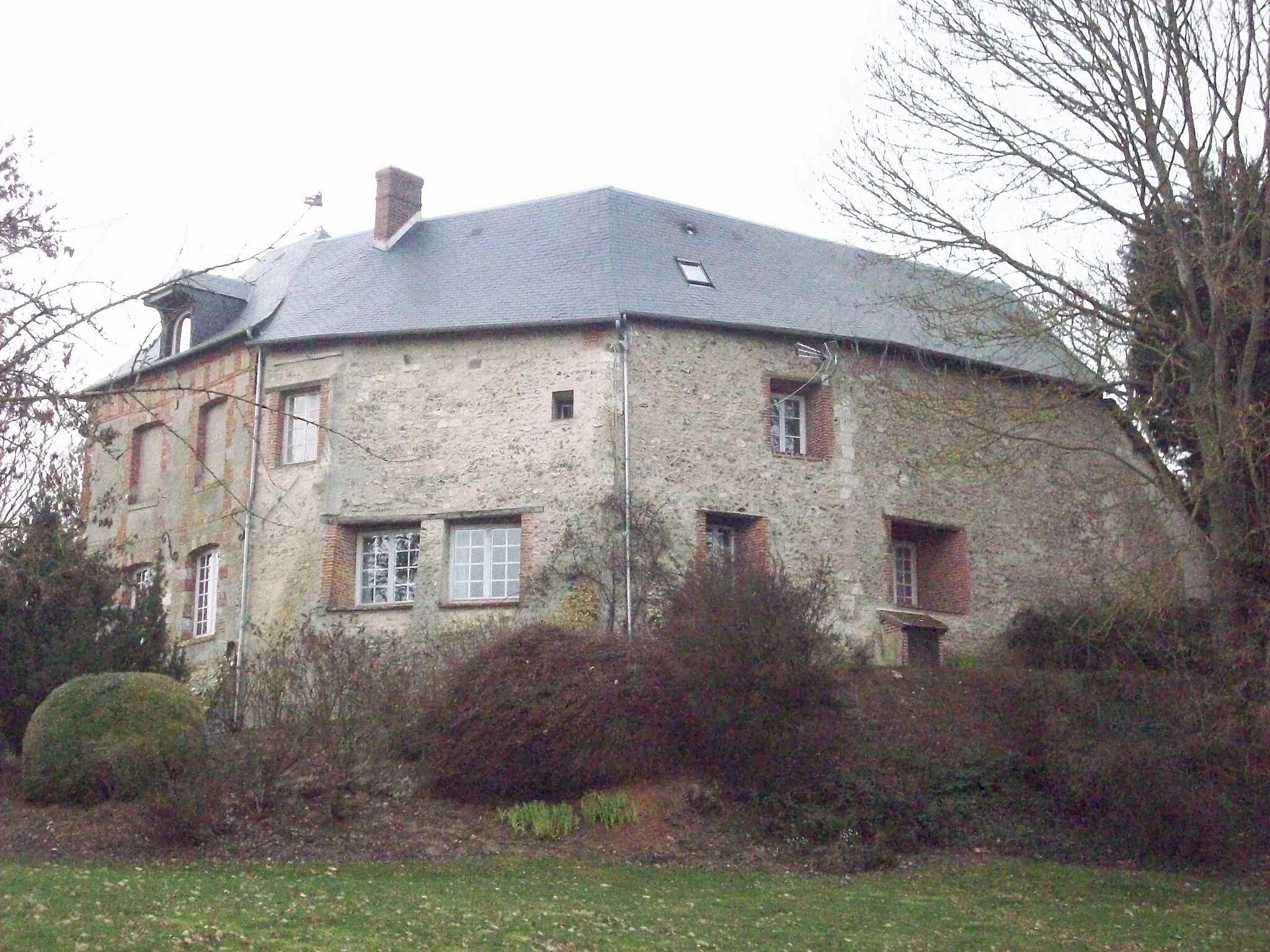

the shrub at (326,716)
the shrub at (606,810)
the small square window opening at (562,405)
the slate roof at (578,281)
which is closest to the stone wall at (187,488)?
the slate roof at (578,281)

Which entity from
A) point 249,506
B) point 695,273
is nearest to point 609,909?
point 249,506

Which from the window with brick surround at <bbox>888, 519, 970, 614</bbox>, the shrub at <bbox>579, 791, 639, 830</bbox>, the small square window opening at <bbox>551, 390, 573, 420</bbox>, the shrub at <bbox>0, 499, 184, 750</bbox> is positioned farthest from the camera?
the window with brick surround at <bbox>888, 519, 970, 614</bbox>

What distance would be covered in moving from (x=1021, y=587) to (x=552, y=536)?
701cm

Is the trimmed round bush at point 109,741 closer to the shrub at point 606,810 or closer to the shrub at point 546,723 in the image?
the shrub at point 546,723

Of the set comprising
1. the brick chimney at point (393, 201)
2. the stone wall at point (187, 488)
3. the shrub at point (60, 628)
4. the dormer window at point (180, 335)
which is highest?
the brick chimney at point (393, 201)

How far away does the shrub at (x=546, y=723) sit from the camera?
46.7 feet

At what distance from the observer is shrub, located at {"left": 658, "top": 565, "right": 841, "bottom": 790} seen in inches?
566

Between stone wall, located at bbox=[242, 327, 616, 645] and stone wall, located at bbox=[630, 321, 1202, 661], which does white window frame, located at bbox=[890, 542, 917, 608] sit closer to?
stone wall, located at bbox=[630, 321, 1202, 661]

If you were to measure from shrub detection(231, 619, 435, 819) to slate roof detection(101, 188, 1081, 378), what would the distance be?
595cm

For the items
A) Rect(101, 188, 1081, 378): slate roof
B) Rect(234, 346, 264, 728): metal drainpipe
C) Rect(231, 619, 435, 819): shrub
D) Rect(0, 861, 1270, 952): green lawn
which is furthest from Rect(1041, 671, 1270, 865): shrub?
Rect(234, 346, 264, 728): metal drainpipe

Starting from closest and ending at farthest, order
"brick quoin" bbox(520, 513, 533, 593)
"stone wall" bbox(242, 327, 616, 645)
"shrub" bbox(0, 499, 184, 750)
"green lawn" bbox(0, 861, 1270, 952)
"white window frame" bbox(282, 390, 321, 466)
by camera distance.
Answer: "green lawn" bbox(0, 861, 1270, 952) < "shrub" bbox(0, 499, 184, 750) < "brick quoin" bbox(520, 513, 533, 593) < "stone wall" bbox(242, 327, 616, 645) < "white window frame" bbox(282, 390, 321, 466)

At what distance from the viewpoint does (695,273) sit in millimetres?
21922

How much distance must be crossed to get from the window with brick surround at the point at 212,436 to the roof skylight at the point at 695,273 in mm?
6650

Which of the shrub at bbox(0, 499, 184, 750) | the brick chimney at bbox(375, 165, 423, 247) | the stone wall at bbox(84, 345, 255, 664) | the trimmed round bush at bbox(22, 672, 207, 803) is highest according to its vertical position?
the brick chimney at bbox(375, 165, 423, 247)
